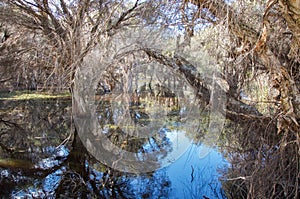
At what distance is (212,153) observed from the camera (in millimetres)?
3299

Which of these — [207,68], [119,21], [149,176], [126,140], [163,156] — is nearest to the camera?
[207,68]

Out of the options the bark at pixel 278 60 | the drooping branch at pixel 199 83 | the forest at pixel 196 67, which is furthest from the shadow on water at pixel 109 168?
the bark at pixel 278 60

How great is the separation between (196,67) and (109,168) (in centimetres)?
166

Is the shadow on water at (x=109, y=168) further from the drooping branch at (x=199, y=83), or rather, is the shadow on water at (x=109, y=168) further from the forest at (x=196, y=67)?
the drooping branch at (x=199, y=83)

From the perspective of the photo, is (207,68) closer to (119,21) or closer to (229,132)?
(229,132)

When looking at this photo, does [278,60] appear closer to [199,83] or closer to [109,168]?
[199,83]

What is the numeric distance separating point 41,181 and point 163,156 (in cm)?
156

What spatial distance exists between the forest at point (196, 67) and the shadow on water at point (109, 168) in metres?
0.05

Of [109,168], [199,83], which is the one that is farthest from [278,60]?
[109,168]

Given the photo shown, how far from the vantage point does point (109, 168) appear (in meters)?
3.23

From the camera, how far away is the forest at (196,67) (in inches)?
55.4

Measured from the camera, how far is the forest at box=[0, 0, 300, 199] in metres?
1.41

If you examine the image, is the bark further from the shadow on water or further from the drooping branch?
the shadow on water

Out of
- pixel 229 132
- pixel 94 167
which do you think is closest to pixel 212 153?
pixel 229 132
